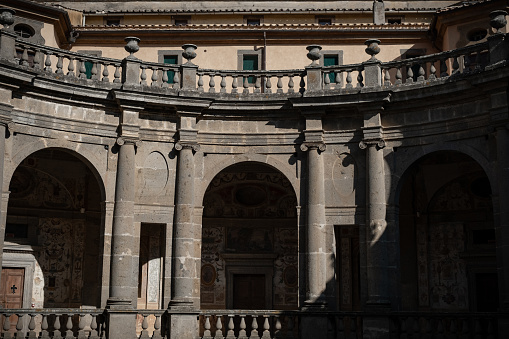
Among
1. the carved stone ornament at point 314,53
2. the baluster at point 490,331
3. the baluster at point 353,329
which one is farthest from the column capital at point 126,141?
the baluster at point 490,331

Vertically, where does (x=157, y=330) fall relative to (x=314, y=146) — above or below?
below

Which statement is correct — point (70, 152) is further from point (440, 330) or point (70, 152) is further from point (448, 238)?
point (448, 238)

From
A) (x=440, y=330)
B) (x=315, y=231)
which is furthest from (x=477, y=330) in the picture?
(x=315, y=231)

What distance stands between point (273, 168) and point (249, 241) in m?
4.97

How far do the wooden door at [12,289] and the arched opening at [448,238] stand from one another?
1255 centimetres

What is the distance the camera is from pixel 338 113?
22.0 metres

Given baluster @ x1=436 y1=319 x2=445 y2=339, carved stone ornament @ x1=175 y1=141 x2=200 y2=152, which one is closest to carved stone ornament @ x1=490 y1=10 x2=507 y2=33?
baluster @ x1=436 y1=319 x2=445 y2=339

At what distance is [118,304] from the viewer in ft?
66.0

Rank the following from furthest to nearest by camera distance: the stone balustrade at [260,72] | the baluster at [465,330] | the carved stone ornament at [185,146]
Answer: the carved stone ornament at [185,146] < the stone balustrade at [260,72] < the baluster at [465,330]

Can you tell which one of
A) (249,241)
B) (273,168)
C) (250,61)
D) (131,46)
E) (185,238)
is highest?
(250,61)

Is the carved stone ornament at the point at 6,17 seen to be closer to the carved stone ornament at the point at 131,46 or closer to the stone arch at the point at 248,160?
the carved stone ornament at the point at 131,46

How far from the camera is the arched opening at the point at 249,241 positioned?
26125 millimetres

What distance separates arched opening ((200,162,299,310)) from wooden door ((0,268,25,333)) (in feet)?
20.6

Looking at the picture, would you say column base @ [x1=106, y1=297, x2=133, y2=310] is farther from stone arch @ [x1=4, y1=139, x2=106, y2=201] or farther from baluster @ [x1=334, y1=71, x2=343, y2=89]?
baluster @ [x1=334, y1=71, x2=343, y2=89]
